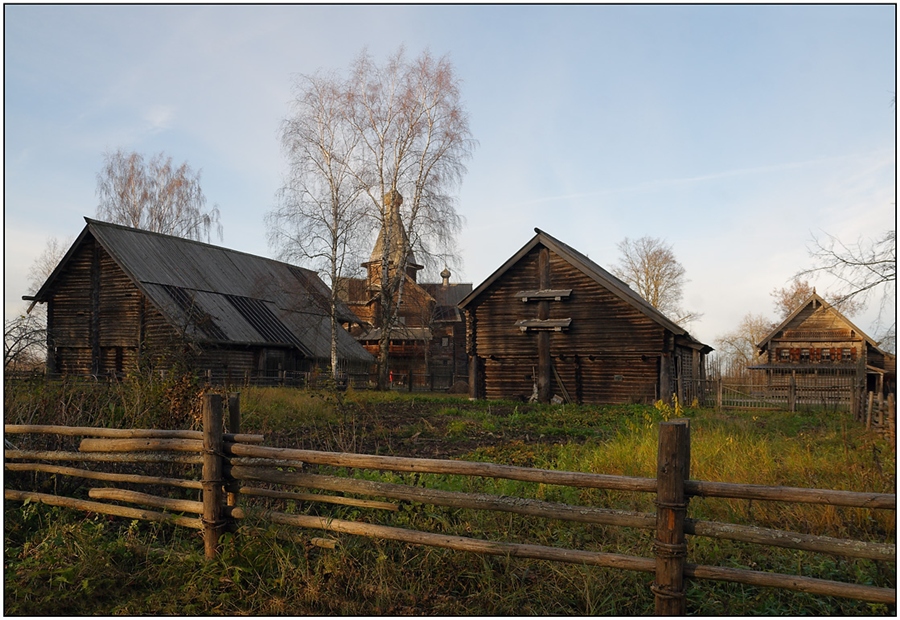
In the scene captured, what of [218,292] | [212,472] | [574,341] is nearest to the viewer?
[212,472]

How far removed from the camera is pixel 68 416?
7.70m

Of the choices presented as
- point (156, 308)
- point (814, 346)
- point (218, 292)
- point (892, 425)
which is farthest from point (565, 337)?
point (814, 346)

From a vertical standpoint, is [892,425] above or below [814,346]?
below

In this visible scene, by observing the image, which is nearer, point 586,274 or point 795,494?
point 795,494

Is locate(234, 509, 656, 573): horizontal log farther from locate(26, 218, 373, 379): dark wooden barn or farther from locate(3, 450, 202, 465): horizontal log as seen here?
locate(26, 218, 373, 379): dark wooden barn

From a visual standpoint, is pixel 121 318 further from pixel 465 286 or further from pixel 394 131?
pixel 465 286

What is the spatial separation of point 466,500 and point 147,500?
3.00 m

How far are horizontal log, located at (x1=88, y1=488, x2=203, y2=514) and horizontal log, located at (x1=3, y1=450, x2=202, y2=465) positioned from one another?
0.28 meters

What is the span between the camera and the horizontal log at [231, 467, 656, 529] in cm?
428

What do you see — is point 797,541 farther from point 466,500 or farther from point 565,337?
point 565,337

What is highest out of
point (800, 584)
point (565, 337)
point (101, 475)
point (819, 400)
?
point (565, 337)

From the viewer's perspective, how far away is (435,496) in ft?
15.6

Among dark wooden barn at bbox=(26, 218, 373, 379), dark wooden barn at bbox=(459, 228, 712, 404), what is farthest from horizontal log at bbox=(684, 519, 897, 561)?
dark wooden barn at bbox=(26, 218, 373, 379)

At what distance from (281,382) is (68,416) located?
1974 centimetres
